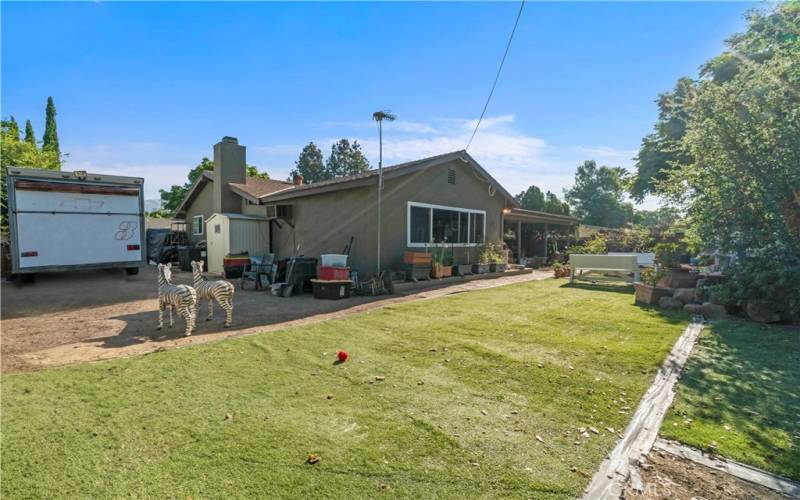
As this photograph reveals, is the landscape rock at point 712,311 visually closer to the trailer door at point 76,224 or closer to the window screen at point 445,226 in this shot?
the window screen at point 445,226

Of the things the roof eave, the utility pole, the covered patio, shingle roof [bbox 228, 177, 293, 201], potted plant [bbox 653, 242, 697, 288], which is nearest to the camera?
potted plant [bbox 653, 242, 697, 288]

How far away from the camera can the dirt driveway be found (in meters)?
4.52

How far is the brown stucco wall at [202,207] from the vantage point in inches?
662

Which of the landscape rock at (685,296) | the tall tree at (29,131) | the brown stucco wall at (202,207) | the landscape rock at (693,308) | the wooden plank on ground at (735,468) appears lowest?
the wooden plank on ground at (735,468)

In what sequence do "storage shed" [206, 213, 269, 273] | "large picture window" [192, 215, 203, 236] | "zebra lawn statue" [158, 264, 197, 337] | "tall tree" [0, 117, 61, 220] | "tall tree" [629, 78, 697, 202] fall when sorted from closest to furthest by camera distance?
"zebra lawn statue" [158, 264, 197, 337], "storage shed" [206, 213, 269, 273], "large picture window" [192, 215, 203, 236], "tall tree" [0, 117, 61, 220], "tall tree" [629, 78, 697, 202]

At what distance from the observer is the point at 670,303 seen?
7367 mm

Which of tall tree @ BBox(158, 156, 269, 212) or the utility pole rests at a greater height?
tall tree @ BBox(158, 156, 269, 212)

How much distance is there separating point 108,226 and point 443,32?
10342 millimetres

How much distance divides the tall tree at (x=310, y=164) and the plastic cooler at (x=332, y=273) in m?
46.4

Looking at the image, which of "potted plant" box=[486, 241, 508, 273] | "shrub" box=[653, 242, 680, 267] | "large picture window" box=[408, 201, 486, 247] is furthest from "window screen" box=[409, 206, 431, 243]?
"shrub" box=[653, 242, 680, 267]

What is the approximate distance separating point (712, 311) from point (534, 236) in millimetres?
13939

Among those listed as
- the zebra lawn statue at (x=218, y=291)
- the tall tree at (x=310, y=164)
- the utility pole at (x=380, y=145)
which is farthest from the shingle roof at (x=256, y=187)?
the tall tree at (x=310, y=164)

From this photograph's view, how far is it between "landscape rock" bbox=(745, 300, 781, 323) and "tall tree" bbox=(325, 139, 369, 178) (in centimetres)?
4986

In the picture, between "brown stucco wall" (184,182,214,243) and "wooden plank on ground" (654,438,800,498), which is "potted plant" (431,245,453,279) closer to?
"wooden plank on ground" (654,438,800,498)
